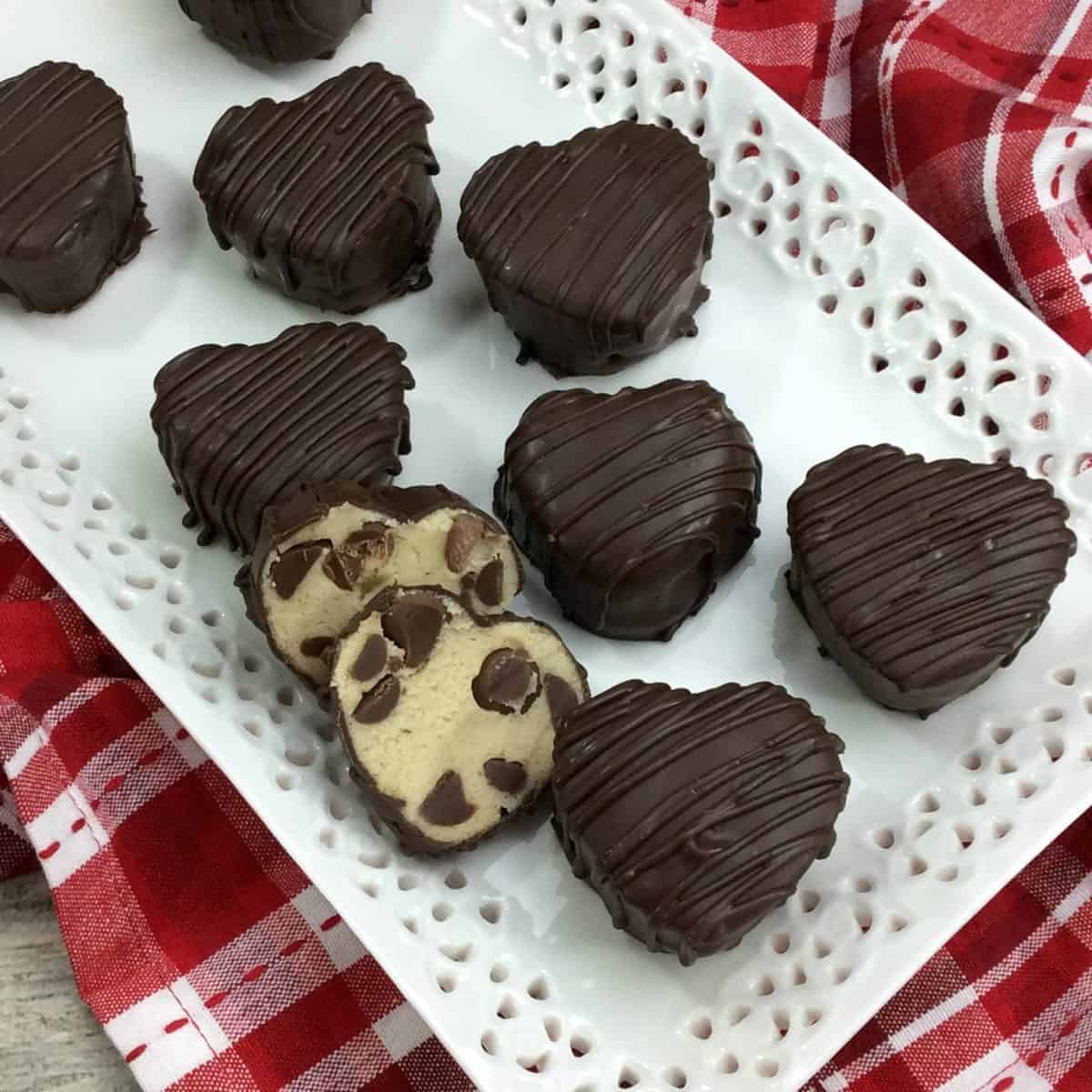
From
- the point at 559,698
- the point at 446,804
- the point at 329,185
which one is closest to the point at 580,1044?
the point at 446,804

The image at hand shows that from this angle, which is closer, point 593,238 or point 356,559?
point 356,559

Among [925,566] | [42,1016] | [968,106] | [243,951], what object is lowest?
[42,1016]

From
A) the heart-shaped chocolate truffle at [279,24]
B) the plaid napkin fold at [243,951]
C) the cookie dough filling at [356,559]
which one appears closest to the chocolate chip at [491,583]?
the cookie dough filling at [356,559]

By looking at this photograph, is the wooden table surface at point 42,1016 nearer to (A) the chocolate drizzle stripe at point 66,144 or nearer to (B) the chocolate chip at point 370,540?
(B) the chocolate chip at point 370,540

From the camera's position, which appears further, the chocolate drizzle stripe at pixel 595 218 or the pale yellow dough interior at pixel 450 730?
the chocolate drizzle stripe at pixel 595 218

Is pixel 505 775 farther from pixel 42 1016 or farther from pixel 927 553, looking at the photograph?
pixel 42 1016

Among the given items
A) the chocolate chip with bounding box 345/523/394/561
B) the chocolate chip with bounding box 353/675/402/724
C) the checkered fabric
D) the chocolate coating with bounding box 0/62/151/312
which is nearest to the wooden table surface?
the chocolate chip with bounding box 353/675/402/724
